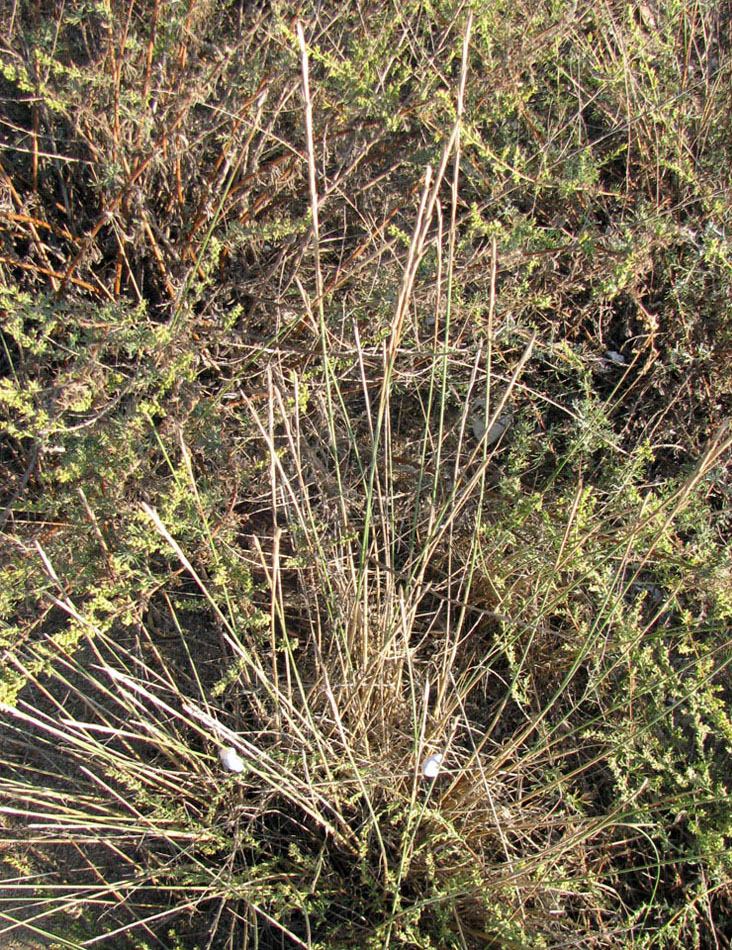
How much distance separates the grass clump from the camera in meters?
1.29

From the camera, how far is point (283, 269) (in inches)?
72.4

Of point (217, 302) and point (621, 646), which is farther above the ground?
point (217, 302)

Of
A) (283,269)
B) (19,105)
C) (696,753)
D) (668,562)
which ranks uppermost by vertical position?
(19,105)

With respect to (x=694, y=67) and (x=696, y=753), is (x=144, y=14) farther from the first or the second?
(x=696, y=753)

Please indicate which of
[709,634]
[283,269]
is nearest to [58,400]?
[283,269]

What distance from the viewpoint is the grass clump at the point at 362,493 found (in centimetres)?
129

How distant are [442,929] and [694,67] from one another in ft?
7.06

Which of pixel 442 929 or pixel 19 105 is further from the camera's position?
pixel 19 105

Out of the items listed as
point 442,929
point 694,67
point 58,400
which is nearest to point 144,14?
point 58,400

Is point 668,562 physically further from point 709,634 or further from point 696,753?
point 696,753

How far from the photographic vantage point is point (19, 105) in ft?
6.43

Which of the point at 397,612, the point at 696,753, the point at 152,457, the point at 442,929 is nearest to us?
the point at 442,929

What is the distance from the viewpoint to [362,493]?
5.48 ft

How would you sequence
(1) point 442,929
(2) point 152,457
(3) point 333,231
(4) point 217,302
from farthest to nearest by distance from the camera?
(3) point 333,231 → (4) point 217,302 → (2) point 152,457 → (1) point 442,929
